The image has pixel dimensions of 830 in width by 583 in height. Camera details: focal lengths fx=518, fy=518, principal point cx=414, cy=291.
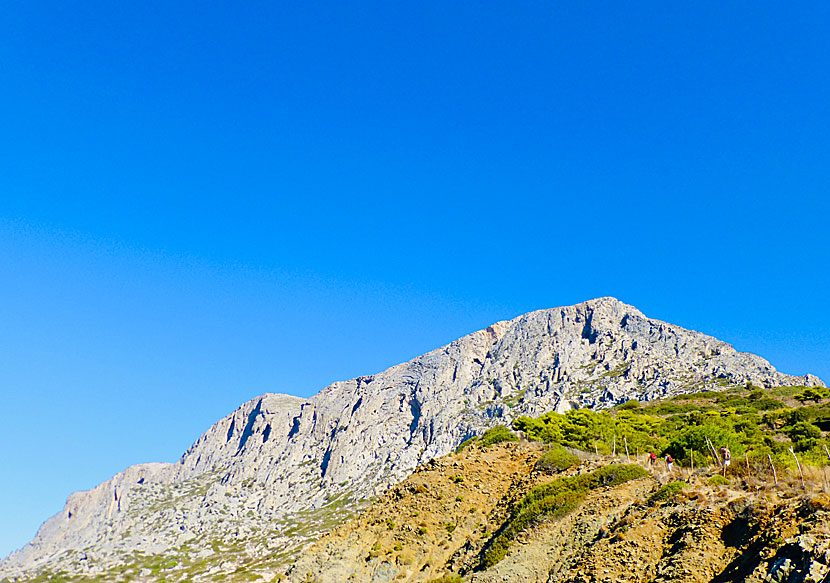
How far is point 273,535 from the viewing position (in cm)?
16650

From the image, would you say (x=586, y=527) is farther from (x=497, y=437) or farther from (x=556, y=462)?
(x=497, y=437)

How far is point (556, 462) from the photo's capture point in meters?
32.0

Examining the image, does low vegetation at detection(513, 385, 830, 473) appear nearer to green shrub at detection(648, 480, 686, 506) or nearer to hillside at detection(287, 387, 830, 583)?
hillside at detection(287, 387, 830, 583)

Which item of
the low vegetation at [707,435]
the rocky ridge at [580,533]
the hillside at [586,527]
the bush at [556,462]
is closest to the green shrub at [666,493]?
the hillside at [586,527]

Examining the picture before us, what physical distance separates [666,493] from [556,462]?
10.9 m

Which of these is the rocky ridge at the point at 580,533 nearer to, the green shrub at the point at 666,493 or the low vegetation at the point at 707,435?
the green shrub at the point at 666,493

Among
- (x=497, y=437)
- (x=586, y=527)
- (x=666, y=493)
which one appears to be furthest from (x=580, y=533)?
(x=497, y=437)

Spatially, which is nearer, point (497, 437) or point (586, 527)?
point (586, 527)

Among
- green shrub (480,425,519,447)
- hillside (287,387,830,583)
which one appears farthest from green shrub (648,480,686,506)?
green shrub (480,425,519,447)

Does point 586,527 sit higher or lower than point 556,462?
lower

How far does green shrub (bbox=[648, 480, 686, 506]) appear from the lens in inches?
834

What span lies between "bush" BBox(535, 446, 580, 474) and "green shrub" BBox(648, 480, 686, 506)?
9589mm

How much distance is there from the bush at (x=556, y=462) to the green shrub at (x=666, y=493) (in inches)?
378

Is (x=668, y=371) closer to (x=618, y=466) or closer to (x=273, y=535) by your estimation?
(x=273, y=535)
